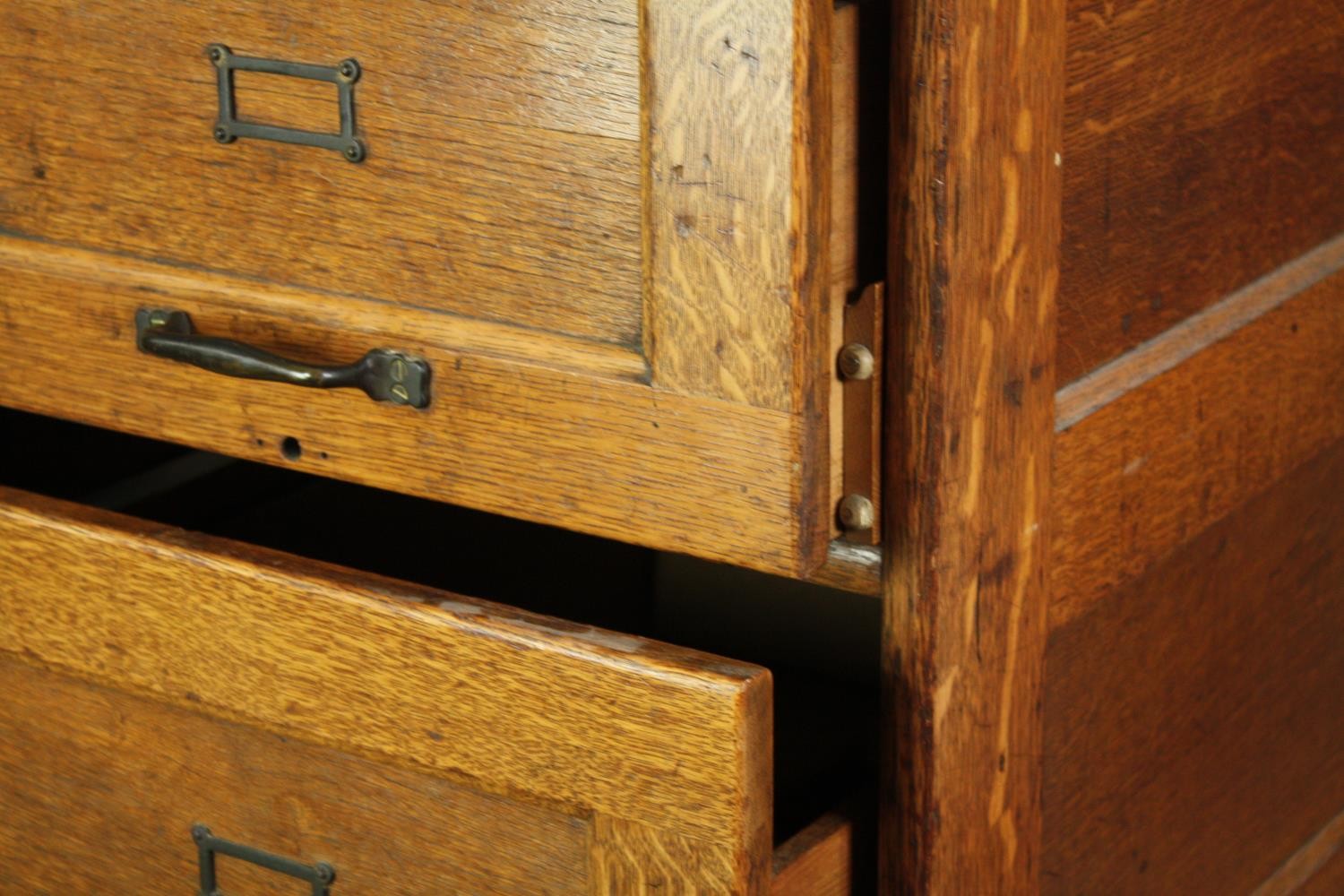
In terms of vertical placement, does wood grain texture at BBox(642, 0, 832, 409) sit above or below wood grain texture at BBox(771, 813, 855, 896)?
above

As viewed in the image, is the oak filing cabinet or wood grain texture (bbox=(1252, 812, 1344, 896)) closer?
the oak filing cabinet

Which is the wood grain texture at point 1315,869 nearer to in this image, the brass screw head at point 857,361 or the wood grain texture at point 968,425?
the wood grain texture at point 968,425

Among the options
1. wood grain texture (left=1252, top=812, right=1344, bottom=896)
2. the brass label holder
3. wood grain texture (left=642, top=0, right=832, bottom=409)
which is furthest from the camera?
wood grain texture (left=1252, top=812, right=1344, bottom=896)

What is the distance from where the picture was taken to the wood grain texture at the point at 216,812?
0.65 meters

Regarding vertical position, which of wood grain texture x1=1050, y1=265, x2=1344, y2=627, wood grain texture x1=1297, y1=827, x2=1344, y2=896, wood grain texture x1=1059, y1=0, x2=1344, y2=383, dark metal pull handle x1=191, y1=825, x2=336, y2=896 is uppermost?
wood grain texture x1=1059, y1=0, x2=1344, y2=383

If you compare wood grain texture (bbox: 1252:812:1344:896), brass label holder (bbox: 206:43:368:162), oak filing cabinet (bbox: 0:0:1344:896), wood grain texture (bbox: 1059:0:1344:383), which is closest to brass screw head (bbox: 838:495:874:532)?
oak filing cabinet (bbox: 0:0:1344:896)

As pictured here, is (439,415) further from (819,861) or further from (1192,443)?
(1192,443)

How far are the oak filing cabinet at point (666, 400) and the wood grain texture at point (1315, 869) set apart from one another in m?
0.11

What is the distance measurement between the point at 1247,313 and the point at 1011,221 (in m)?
0.21

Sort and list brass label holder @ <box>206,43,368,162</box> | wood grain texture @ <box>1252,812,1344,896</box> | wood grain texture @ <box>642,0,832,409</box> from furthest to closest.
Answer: wood grain texture @ <box>1252,812,1344,896</box> < brass label holder @ <box>206,43,368,162</box> < wood grain texture @ <box>642,0,832,409</box>

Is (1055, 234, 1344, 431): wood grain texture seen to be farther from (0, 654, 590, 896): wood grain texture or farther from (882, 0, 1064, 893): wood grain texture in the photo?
(0, 654, 590, 896): wood grain texture

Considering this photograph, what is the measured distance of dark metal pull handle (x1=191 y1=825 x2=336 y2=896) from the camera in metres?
0.69

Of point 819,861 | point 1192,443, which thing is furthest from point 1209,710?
point 819,861

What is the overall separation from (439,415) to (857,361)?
161mm
